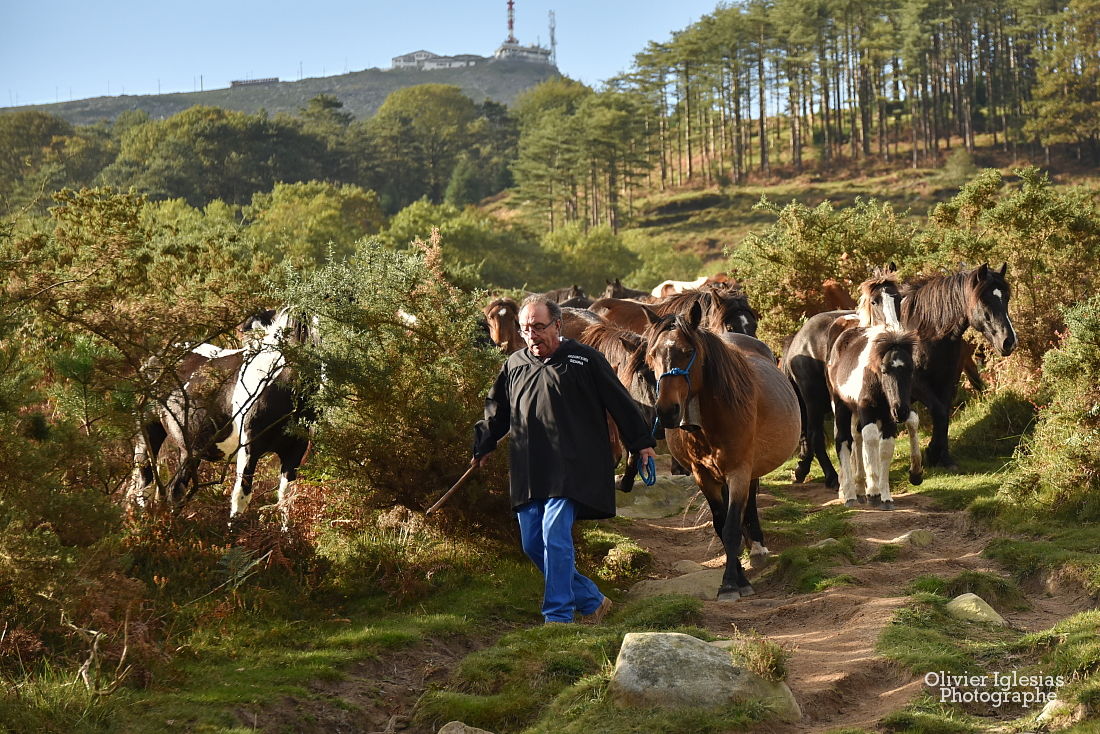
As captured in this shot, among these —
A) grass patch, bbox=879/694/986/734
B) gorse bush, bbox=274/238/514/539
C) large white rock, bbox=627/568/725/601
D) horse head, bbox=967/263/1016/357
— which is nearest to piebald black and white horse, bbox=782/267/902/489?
horse head, bbox=967/263/1016/357

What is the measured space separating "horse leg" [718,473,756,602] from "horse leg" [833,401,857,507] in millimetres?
3606

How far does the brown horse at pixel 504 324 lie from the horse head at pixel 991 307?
5.42 meters

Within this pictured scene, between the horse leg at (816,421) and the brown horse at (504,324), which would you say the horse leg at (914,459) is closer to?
the horse leg at (816,421)

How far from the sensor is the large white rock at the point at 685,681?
18.2ft

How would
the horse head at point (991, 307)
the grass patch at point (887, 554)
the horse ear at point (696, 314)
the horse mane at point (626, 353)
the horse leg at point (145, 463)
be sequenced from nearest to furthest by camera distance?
the horse leg at point (145, 463)
the horse ear at point (696, 314)
the grass patch at point (887, 554)
the horse mane at point (626, 353)
the horse head at point (991, 307)

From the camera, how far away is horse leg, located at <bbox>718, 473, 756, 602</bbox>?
8.41 metres

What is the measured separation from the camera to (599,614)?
25.4ft

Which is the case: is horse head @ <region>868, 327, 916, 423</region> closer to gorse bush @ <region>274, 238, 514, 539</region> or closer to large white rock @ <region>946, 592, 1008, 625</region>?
large white rock @ <region>946, 592, 1008, 625</region>

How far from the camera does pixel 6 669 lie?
5.71 metres

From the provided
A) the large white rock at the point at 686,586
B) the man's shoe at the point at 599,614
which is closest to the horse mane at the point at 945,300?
the large white rock at the point at 686,586

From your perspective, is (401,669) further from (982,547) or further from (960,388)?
(960,388)

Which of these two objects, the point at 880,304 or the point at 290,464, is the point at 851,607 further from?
the point at 880,304

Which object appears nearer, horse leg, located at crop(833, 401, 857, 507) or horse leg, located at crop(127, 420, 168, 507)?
horse leg, located at crop(127, 420, 168, 507)

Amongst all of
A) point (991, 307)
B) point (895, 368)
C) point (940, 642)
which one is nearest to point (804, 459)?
point (895, 368)
